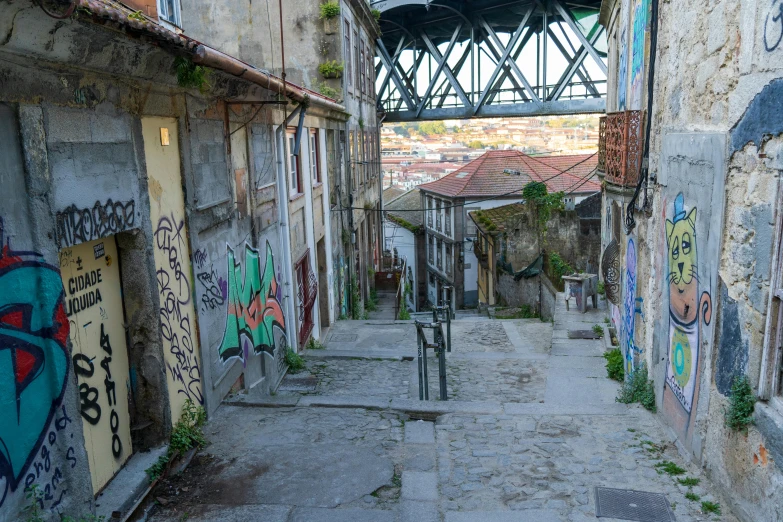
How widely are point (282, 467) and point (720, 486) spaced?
347cm

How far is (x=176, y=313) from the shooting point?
5.52m

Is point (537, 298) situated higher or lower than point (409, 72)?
lower

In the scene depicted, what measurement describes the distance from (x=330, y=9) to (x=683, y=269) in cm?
1248

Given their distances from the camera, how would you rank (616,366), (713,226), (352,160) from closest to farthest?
(713,226) → (616,366) → (352,160)

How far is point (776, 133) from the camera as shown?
144 inches

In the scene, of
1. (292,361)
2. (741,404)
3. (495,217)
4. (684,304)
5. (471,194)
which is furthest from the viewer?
(471,194)

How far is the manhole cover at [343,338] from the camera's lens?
12.7 metres

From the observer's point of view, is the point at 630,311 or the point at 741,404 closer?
the point at 741,404

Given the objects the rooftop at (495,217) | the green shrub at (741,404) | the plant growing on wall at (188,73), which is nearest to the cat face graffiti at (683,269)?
the green shrub at (741,404)

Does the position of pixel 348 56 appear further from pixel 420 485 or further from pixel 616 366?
pixel 420 485

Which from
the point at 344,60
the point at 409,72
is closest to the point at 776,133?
the point at 344,60

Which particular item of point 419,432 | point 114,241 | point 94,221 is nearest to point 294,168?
point 419,432

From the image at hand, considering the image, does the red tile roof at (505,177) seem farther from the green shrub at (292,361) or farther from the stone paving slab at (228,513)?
the stone paving slab at (228,513)

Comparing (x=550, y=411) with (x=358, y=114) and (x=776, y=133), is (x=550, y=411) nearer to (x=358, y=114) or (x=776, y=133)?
(x=776, y=133)
